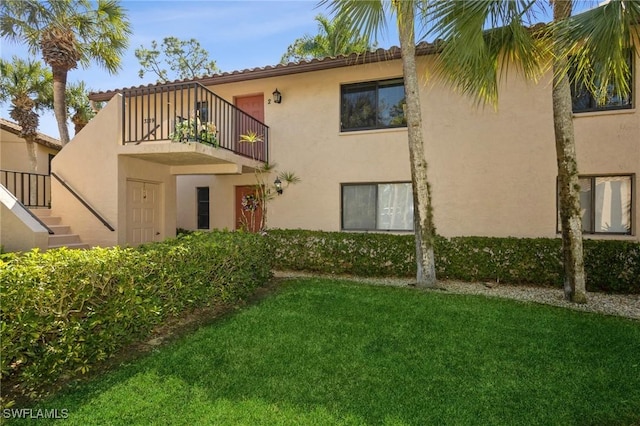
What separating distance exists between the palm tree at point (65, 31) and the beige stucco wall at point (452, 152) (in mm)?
4843

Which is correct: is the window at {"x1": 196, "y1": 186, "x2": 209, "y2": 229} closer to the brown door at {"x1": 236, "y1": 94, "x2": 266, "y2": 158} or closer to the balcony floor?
the balcony floor

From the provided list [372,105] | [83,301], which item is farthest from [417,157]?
[83,301]

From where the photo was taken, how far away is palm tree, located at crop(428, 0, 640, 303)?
498 cm

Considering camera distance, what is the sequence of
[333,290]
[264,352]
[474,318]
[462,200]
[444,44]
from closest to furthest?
[264,352] < [474,318] < [444,44] < [333,290] < [462,200]

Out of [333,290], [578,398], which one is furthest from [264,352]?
[578,398]

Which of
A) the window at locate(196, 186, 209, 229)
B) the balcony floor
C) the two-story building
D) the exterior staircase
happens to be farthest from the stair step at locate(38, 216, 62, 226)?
the window at locate(196, 186, 209, 229)

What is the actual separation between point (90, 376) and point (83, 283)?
101cm

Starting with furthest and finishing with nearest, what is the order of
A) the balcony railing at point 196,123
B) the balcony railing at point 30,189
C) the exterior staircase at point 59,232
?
the balcony railing at point 30,189 → the balcony railing at point 196,123 → the exterior staircase at point 59,232

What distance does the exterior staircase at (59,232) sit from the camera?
790 cm

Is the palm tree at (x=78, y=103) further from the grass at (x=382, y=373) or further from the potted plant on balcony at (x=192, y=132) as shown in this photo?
the grass at (x=382, y=373)

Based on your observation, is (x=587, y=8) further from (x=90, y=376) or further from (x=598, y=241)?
(x=90, y=376)

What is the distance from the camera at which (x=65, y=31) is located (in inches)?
452

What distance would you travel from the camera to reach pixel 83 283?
365 centimetres

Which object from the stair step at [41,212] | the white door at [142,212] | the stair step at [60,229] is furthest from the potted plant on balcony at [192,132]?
the stair step at [41,212]
